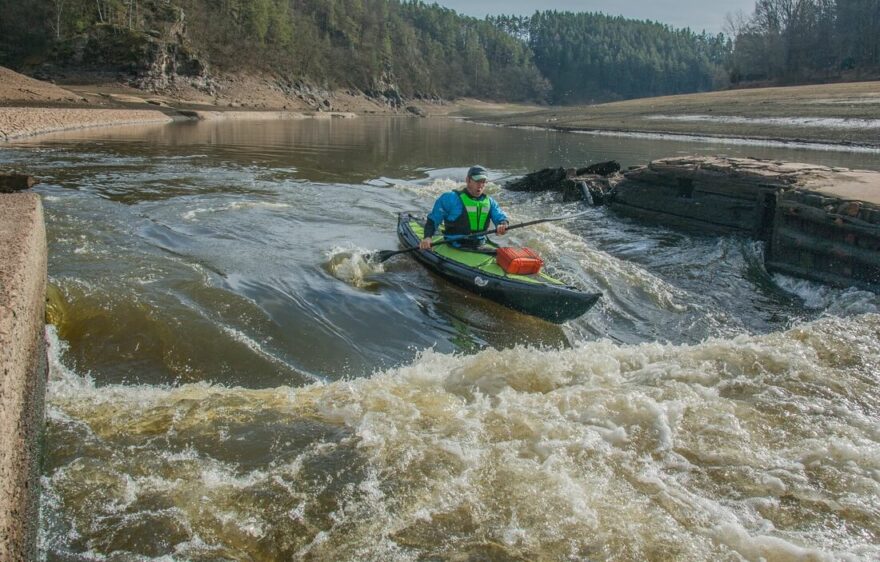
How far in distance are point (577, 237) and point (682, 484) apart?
905 cm

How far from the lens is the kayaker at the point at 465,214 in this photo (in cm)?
964

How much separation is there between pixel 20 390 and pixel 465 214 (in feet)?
22.9

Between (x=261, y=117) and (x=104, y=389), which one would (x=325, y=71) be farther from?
(x=104, y=389)

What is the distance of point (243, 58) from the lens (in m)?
74.1

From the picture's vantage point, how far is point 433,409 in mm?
5262

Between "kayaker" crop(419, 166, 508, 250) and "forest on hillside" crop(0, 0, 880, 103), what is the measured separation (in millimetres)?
54445

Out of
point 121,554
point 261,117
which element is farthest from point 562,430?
point 261,117

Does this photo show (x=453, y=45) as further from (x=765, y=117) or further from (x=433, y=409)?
(x=433, y=409)

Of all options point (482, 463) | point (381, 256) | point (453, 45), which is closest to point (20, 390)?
point (482, 463)

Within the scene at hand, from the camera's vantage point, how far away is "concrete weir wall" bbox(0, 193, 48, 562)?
2.83 metres

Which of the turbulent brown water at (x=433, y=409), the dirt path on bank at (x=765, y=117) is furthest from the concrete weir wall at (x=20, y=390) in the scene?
the dirt path on bank at (x=765, y=117)

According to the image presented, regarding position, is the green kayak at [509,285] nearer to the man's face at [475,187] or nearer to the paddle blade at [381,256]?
the paddle blade at [381,256]

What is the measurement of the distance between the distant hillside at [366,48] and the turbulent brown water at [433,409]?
5404 centimetres

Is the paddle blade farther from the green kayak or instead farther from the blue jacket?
the blue jacket
